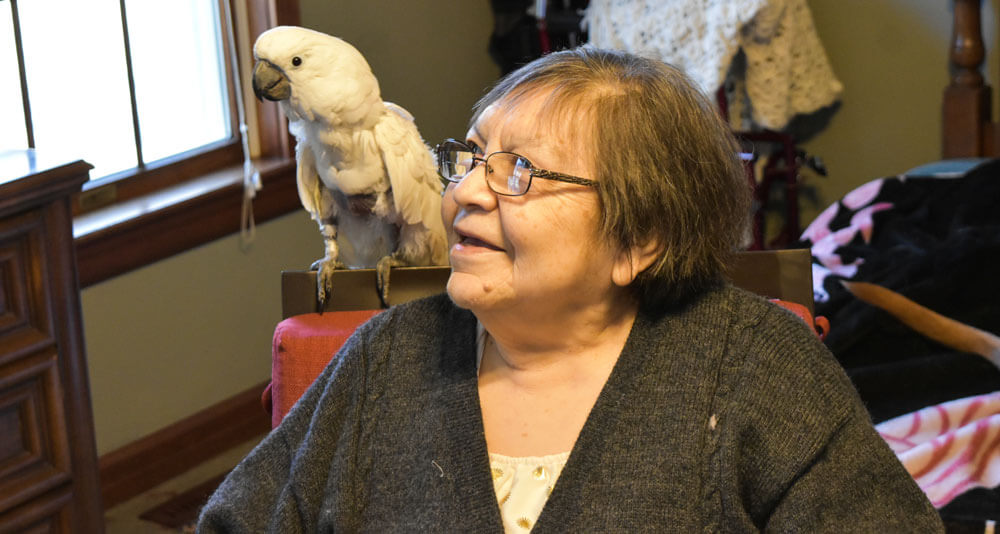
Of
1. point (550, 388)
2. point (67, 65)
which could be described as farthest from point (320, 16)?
point (550, 388)

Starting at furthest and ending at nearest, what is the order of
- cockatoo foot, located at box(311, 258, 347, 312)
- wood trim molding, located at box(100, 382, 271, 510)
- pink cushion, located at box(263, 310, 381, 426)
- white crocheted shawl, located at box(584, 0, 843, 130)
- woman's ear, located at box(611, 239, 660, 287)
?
white crocheted shawl, located at box(584, 0, 843, 130), wood trim molding, located at box(100, 382, 271, 510), cockatoo foot, located at box(311, 258, 347, 312), pink cushion, located at box(263, 310, 381, 426), woman's ear, located at box(611, 239, 660, 287)

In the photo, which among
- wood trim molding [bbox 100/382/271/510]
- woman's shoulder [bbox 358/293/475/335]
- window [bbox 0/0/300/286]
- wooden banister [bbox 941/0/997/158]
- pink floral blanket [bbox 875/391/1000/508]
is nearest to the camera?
woman's shoulder [bbox 358/293/475/335]

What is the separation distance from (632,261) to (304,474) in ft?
1.38

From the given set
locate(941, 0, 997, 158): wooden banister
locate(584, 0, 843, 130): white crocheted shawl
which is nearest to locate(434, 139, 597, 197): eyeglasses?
locate(584, 0, 843, 130): white crocheted shawl

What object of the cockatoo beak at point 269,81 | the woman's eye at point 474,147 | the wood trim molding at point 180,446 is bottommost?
the wood trim molding at point 180,446

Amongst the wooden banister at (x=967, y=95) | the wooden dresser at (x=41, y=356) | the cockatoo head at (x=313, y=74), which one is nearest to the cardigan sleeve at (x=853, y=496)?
the cockatoo head at (x=313, y=74)

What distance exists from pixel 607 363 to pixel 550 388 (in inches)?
2.6

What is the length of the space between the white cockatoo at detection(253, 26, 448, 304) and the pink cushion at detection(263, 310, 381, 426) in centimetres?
9

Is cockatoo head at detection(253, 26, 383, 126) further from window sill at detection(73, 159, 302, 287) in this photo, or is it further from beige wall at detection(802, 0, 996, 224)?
beige wall at detection(802, 0, 996, 224)

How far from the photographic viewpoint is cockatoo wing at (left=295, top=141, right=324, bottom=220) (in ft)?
5.41

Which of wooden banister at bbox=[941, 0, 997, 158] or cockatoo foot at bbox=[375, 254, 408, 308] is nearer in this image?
cockatoo foot at bbox=[375, 254, 408, 308]

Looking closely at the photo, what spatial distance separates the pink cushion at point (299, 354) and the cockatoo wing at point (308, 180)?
12.6 inches

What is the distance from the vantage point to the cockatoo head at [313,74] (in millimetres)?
1495

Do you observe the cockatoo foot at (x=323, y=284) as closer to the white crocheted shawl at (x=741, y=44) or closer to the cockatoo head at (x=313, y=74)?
the cockatoo head at (x=313, y=74)
